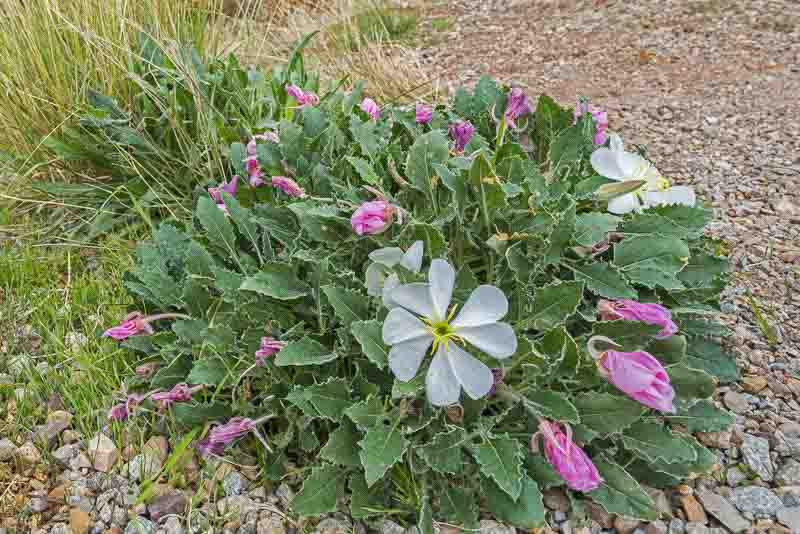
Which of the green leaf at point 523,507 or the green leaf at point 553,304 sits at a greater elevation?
→ the green leaf at point 553,304

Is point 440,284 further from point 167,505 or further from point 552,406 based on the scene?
point 167,505

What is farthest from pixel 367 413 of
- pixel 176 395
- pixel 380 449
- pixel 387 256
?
pixel 176 395

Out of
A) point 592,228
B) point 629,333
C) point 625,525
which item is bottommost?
point 625,525

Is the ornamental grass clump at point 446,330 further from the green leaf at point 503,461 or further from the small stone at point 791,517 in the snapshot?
the small stone at point 791,517

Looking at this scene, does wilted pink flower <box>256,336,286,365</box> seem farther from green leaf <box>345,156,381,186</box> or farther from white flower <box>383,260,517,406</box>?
green leaf <box>345,156,381,186</box>

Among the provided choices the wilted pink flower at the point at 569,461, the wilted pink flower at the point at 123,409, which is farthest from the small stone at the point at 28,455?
the wilted pink flower at the point at 569,461

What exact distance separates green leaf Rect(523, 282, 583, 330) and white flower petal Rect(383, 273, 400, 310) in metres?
0.29

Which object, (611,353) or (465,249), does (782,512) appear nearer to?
(611,353)

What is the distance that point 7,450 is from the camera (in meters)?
1.50

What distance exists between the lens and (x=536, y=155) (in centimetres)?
201

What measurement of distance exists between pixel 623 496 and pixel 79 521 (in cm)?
107

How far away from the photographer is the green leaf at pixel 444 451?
1278mm

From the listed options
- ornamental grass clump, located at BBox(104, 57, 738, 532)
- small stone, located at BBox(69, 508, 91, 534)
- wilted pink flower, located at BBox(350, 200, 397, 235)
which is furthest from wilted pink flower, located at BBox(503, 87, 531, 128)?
small stone, located at BBox(69, 508, 91, 534)

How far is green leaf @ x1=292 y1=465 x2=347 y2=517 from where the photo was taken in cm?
129
